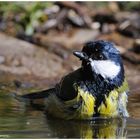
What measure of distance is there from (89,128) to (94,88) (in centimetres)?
49

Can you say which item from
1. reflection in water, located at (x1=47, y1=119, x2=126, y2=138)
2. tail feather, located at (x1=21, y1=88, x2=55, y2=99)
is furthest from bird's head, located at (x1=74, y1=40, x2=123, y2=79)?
tail feather, located at (x1=21, y1=88, x2=55, y2=99)

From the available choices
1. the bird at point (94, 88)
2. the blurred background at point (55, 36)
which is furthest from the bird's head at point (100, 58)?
the blurred background at point (55, 36)

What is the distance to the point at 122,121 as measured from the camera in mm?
5984

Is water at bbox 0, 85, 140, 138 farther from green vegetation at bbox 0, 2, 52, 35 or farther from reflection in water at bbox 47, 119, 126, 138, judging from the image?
green vegetation at bbox 0, 2, 52, 35

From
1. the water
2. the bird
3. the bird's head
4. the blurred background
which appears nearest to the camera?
the water

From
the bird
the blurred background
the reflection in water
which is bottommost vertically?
the reflection in water

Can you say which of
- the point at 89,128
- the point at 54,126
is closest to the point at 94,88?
the point at 89,128

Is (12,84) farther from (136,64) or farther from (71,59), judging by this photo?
(136,64)

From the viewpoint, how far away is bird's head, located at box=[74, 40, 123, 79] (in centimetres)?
601

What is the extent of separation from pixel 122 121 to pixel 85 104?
1.43 ft

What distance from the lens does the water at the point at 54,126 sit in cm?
532

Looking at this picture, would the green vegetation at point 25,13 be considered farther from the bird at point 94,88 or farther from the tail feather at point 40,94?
the bird at point 94,88

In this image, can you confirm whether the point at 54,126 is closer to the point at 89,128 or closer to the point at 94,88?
the point at 89,128

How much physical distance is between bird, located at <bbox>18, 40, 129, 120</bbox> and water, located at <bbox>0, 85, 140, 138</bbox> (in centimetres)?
10
